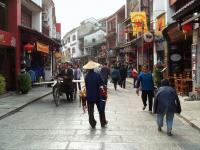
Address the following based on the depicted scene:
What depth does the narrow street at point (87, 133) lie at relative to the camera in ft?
32.3

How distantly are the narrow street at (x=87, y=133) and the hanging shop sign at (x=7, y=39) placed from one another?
22.1 feet

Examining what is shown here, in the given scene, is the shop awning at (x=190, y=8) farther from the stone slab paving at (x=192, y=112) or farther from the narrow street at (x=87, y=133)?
the narrow street at (x=87, y=133)

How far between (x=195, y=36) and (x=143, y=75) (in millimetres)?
5847

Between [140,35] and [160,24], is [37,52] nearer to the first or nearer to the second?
[160,24]

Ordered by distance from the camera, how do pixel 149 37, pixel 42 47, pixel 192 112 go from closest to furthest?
pixel 192 112, pixel 42 47, pixel 149 37

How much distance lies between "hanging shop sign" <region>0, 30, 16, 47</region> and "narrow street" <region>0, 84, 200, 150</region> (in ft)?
22.1

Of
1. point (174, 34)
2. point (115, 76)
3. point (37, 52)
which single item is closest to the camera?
point (174, 34)

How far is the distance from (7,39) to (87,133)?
515 inches

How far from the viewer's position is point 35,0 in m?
31.6

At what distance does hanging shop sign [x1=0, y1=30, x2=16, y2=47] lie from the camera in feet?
72.9

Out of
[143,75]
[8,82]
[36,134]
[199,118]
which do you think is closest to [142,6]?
[8,82]

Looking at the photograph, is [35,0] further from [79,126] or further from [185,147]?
[185,147]

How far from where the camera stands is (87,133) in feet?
37.4

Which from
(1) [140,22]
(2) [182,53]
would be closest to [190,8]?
(2) [182,53]
